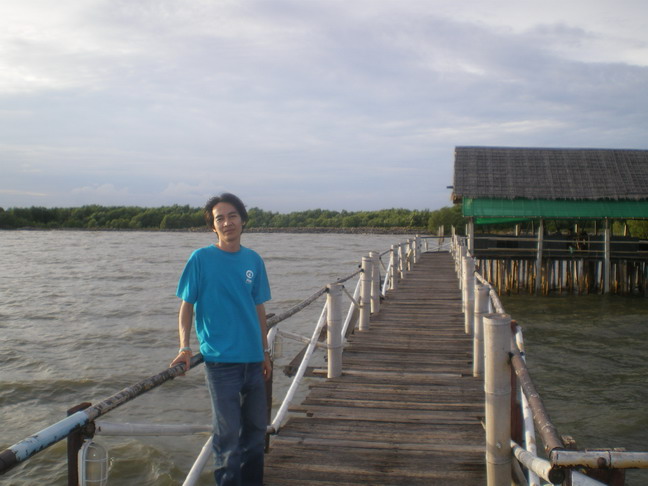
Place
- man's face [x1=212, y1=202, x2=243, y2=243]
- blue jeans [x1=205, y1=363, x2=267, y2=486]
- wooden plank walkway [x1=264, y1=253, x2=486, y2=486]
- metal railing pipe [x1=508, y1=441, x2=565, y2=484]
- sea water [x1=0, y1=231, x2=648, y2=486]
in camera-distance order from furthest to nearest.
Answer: sea water [x1=0, y1=231, x2=648, y2=486], wooden plank walkway [x1=264, y1=253, x2=486, y2=486], man's face [x1=212, y1=202, x2=243, y2=243], blue jeans [x1=205, y1=363, x2=267, y2=486], metal railing pipe [x1=508, y1=441, x2=565, y2=484]

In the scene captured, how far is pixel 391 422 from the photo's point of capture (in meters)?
4.94

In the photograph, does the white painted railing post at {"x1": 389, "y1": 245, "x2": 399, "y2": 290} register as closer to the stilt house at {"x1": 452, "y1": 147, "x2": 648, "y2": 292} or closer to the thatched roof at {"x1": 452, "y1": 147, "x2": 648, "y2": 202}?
the stilt house at {"x1": 452, "y1": 147, "x2": 648, "y2": 292}

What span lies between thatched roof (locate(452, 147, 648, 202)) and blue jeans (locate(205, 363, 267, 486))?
69.0 feet

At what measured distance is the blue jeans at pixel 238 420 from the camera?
3250 mm

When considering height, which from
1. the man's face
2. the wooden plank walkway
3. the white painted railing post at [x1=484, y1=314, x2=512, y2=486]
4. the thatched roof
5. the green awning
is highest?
the thatched roof

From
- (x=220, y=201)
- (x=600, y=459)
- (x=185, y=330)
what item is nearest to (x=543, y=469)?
(x=600, y=459)

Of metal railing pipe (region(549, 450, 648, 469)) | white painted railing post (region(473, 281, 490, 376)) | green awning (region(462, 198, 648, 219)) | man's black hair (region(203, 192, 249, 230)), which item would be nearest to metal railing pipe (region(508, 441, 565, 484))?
metal railing pipe (region(549, 450, 648, 469))

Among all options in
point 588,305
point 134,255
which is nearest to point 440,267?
point 588,305

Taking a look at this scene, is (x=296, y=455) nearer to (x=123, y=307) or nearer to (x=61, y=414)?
(x=61, y=414)

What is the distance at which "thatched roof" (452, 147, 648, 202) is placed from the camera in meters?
23.6

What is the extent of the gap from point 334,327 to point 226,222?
307 cm

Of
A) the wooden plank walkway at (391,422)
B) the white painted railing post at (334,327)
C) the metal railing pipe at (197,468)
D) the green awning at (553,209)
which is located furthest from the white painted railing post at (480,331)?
the green awning at (553,209)

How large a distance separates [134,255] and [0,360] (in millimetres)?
33666

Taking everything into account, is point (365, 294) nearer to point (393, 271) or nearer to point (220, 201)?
point (393, 271)
